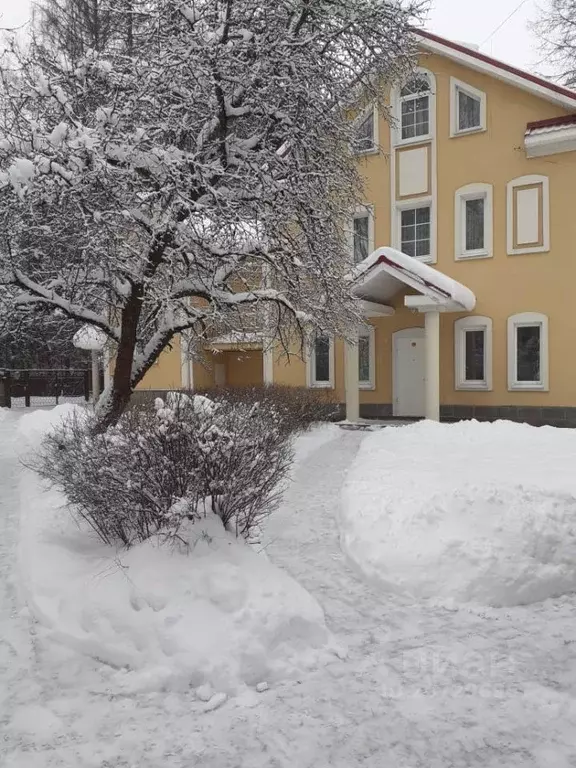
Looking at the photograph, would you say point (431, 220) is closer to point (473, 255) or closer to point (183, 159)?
point (473, 255)

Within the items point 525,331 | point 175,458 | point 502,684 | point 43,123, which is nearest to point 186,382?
point 525,331

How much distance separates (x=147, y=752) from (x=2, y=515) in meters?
4.97

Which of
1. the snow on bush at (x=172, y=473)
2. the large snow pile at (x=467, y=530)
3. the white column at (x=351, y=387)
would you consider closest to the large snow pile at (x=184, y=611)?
the snow on bush at (x=172, y=473)

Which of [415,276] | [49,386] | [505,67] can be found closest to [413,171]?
[505,67]

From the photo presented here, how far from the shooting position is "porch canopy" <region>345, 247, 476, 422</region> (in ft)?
46.3

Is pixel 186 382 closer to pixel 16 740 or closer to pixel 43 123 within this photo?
pixel 43 123

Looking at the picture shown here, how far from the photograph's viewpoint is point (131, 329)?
30.5 feet

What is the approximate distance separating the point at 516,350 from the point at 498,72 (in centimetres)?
696

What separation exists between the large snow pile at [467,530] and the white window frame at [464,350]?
7.49m

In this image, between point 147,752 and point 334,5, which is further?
point 334,5

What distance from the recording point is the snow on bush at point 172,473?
16.0ft

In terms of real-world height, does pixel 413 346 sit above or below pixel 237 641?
above

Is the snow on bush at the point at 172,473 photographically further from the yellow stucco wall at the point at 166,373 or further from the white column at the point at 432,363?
the yellow stucco wall at the point at 166,373

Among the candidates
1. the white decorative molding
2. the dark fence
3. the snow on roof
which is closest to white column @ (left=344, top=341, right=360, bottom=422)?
the white decorative molding
